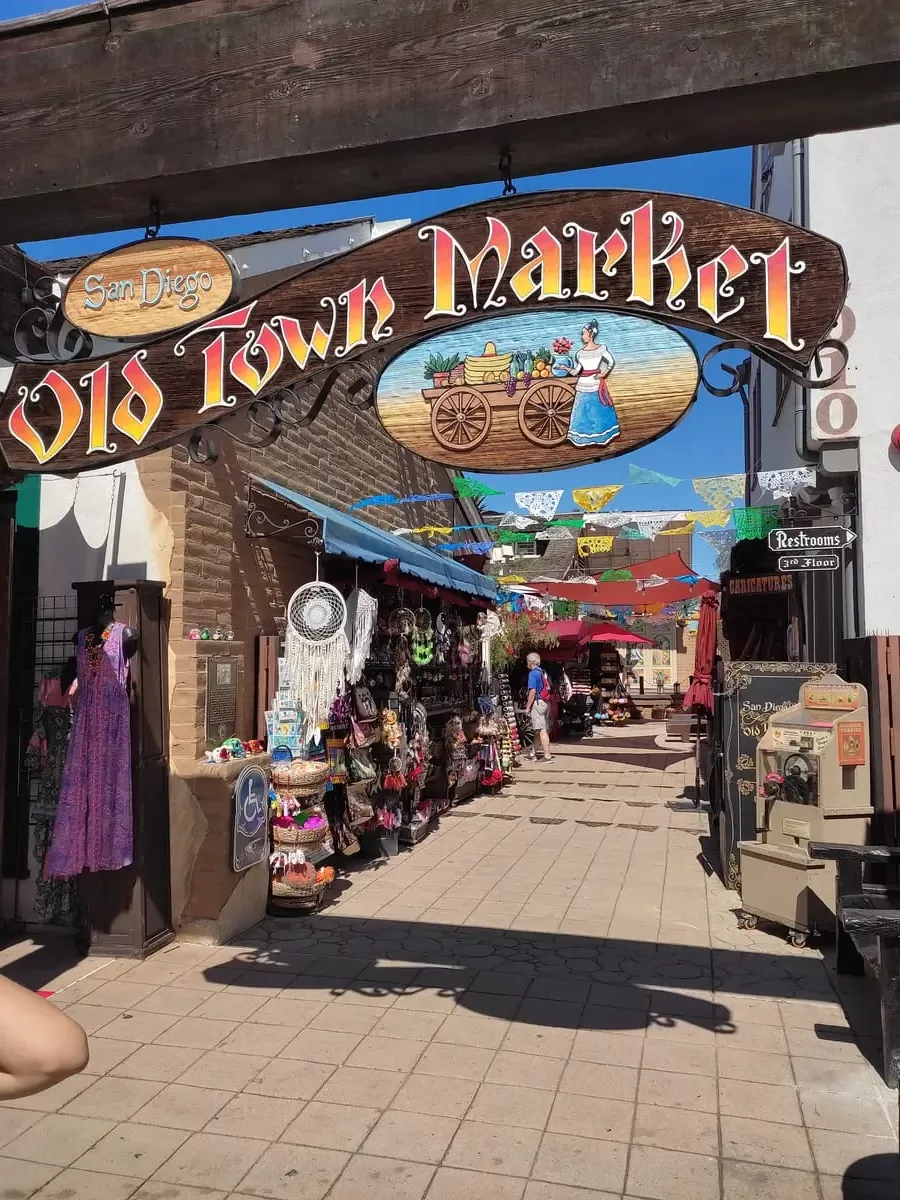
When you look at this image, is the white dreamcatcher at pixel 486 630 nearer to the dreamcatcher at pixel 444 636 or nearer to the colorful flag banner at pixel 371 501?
the dreamcatcher at pixel 444 636

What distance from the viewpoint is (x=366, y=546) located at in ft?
24.8

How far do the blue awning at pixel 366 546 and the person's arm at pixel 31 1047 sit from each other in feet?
17.8

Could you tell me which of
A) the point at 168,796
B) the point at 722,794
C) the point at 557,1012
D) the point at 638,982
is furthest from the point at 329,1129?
the point at 722,794

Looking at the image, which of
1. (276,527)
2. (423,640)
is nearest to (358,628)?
(276,527)

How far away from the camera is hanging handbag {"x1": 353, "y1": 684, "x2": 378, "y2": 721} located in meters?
7.84

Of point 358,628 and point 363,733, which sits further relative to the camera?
point 363,733

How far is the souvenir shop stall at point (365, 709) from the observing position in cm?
673

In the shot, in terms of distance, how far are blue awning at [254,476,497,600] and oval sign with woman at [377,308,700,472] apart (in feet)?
10.9

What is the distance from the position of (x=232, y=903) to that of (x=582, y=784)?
341 inches

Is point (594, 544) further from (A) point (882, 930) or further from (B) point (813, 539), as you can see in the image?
(A) point (882, 930)

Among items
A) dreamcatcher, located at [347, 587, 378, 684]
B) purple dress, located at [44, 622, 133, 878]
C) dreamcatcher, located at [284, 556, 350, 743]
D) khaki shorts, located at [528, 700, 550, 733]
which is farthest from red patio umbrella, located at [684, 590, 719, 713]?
khaki shorts, located at [528, 700, 550, 733]

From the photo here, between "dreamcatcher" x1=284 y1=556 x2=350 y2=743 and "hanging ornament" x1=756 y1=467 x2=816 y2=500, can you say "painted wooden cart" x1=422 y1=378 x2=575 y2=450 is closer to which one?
"dreamcatcher" x1=284 y1=556 x2=350 y2=743

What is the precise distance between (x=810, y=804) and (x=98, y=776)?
4767mm

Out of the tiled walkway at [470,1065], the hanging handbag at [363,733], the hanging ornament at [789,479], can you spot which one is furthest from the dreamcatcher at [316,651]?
the hanging ornament at [789,479]
